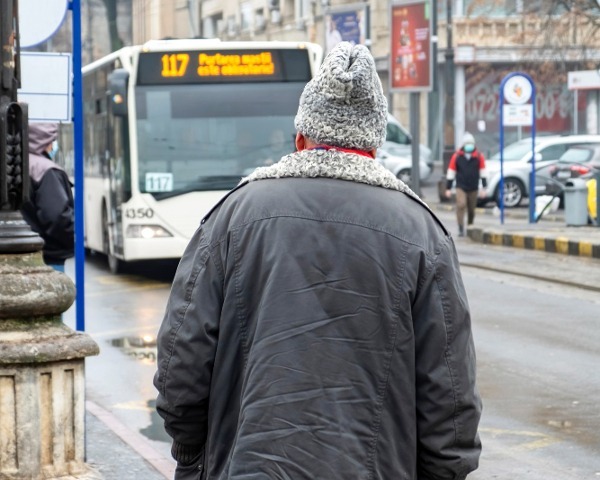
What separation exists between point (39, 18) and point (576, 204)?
16795 mm

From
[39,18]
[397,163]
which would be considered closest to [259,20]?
[397,163]

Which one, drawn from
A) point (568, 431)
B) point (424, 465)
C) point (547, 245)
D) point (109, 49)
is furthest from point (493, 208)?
point (109, 49)

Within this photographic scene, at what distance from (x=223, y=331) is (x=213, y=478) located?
336mm

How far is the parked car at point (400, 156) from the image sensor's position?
123 ft

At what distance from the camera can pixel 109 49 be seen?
58.4 m

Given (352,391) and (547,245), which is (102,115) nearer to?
(547,245)

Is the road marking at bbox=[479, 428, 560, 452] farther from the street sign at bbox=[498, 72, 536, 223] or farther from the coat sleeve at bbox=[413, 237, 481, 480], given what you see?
the street sign at bbox=[498, 72, 536, 223]

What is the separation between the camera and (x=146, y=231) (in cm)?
1642

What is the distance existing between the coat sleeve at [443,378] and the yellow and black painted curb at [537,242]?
16.3 metres

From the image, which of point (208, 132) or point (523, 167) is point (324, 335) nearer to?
point (208, 132)

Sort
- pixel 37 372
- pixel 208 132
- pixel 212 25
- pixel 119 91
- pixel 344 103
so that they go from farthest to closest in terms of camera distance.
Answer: pixel 212 25, pixel 208 132, pixel 119 91, pixel 37 372, pixel 344 103

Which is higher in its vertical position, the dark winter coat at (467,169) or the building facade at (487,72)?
the building facade at (487,72)

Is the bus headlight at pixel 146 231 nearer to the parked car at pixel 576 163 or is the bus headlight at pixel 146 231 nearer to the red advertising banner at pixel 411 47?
the parked car at pixel 576 163

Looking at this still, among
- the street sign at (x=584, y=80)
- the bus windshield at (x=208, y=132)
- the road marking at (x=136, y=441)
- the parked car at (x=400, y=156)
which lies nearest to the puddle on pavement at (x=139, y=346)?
the road marking at (x=136, y=441)
